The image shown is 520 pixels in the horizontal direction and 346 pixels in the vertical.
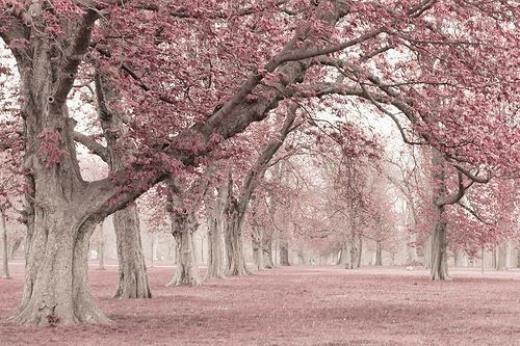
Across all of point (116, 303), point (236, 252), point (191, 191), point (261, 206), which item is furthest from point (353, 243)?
point (116, 303)

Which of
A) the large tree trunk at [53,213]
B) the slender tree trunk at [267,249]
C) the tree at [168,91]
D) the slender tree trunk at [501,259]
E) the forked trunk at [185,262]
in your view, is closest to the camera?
the tree at [168,91]

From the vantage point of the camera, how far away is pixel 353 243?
68.6 m

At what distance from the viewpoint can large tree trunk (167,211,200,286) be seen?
3186 centimetres

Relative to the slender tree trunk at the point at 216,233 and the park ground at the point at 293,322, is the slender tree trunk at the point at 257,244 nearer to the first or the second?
the slender tree trunk at the point at 216,233

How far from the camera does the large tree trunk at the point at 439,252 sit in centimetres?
3897

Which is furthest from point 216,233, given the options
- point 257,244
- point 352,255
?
point 352,255

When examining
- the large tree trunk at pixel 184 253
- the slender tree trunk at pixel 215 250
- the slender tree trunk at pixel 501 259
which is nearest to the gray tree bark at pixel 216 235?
the slender tree trunk at pixel 215 250

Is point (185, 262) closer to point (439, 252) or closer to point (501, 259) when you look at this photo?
point (439, 252)

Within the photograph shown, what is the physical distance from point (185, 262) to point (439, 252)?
15068 mm

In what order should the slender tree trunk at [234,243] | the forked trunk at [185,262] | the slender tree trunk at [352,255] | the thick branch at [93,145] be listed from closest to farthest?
the thick branch at [93,145] → the forked trunk at [185,262] → the slender tree trunk at [234,243] → the slender tree trunk at [352,255]

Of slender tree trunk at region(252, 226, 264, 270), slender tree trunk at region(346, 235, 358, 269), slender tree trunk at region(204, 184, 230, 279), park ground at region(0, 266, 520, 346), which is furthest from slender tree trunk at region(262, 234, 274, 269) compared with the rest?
park ground at region(0, 266, 520, 346)

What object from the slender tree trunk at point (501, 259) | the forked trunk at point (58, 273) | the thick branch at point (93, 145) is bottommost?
the slender tree trunk at point (501, 259)

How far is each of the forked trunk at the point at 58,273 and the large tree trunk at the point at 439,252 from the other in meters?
27.0

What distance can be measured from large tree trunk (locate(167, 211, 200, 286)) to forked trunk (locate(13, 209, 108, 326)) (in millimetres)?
16167
